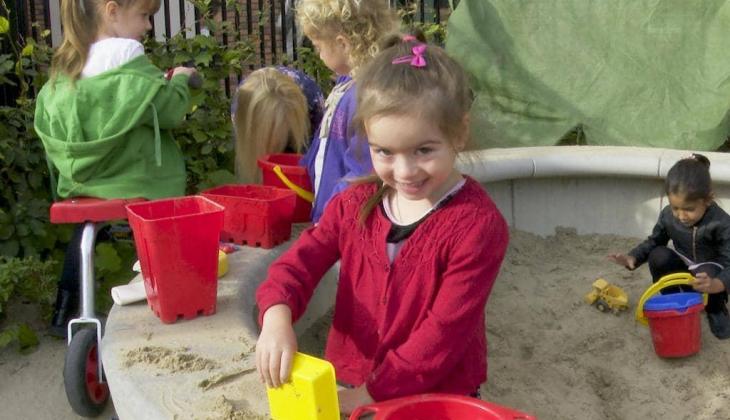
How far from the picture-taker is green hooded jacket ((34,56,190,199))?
127 inches

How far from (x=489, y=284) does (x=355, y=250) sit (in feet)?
1.14

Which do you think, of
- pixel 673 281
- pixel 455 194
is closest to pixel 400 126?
pixel 455 194

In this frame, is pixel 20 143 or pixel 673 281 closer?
pixel 673 281

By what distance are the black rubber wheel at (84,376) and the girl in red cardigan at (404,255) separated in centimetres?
107

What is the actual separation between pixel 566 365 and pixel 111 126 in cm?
184

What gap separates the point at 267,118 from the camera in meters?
3.80

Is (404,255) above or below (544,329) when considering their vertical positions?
above

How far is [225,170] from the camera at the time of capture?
4.52 m

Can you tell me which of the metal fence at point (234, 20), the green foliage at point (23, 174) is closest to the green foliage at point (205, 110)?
the metal fence at point (234, 20)

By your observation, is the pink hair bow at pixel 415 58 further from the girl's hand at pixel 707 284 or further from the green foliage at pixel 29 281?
the green foliage at pixel 29 281

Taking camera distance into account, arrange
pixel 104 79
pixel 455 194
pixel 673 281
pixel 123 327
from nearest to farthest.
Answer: pixel 455 194 → pixel 123 327 → pixel 104 79 → pixel 673 281

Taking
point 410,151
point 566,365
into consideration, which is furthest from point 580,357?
point 410,151

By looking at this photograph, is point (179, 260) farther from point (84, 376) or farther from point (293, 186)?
point (293, 186)

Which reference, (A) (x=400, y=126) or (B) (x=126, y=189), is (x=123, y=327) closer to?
(B) (x=126, y=189)
